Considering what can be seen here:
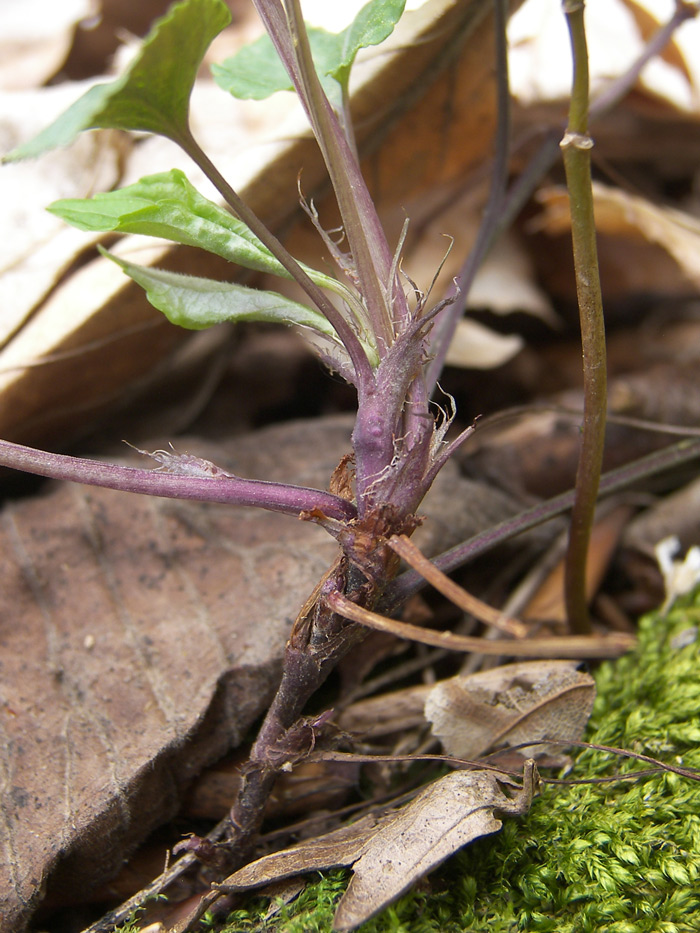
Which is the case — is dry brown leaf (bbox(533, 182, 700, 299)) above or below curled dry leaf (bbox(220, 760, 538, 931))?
above

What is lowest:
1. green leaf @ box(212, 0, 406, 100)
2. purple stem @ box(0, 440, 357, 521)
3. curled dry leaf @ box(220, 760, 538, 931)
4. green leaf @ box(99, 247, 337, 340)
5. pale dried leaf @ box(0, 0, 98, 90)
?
curled dry leaf @ box(220, 760, 538, 931)

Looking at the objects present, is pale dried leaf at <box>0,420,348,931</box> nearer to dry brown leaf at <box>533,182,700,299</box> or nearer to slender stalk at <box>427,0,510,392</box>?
slender stalk at <box>427,0,510,392</box>

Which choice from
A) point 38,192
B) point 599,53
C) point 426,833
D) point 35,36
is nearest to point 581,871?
point 426,833

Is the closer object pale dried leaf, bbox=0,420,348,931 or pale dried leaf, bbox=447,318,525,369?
pale dried leaf, bbox=0,420,348,931

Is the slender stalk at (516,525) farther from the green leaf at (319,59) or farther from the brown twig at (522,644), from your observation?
the green leaf at (319,59)

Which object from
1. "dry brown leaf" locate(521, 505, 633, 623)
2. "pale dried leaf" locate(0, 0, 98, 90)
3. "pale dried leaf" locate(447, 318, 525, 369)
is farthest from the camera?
"pale dried leaf" locate(0, 0, 98, 90)

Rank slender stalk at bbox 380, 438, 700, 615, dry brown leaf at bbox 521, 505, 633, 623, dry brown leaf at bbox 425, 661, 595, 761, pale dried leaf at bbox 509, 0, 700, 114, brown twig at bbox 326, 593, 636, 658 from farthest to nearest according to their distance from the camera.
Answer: pale dried leaf at bbox 509, 0, 700, 114 < dry brown leaf at bbox 521, 505, 633, 623 < dry brown leaf at bbox 425, 661, 595, 761 < slender stalk at bbox 380, 438, 700, 615 < brown twig at bbox 326, 593, 636, 658

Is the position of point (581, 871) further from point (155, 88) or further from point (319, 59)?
point (319, 59)

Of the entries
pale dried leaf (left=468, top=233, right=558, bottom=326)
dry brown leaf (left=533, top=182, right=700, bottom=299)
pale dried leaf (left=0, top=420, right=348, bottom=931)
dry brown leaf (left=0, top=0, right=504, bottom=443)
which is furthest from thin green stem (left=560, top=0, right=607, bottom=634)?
dry brown leaf (left=533, top=182, right=700, bottom=299)
